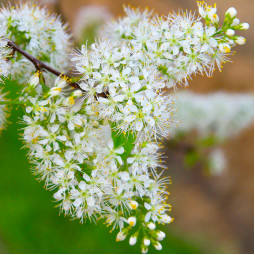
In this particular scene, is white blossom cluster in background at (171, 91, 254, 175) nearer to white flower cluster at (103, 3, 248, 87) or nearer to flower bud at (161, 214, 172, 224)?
white flower cluster at (103, 3, 248, 87)

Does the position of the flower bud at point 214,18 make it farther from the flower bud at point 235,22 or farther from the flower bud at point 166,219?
the flower bud at point 166,219

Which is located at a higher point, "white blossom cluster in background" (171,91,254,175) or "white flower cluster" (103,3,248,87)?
"white blossom cluster in background" (171,91,254,175)

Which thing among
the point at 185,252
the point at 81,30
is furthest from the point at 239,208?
the point at 81,30

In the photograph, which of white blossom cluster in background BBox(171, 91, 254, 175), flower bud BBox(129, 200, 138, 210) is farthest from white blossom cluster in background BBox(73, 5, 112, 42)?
flower bud BBox(129, 200, 138, 210)

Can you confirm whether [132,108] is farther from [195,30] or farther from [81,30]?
[81,30]

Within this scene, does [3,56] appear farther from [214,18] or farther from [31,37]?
[214,18]

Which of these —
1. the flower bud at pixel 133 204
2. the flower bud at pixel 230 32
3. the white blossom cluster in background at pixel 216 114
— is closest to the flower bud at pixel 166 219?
the flower bud at pixel 133 204

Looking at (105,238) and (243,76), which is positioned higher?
(243,76)
